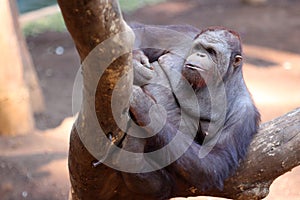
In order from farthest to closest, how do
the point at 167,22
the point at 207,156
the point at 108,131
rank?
the point at 167,22
the point at 207,156
the point at 108,131

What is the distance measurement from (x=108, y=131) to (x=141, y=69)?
42 centimetres

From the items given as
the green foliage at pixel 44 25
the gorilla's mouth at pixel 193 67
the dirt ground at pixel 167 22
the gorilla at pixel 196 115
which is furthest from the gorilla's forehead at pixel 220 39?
the green foliage at pixel 44 25

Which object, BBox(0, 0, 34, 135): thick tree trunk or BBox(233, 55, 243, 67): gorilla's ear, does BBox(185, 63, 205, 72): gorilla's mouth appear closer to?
BBox(233, 55, 243, 67): gorilla's ear

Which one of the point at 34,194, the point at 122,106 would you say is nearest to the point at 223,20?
the point at 34,194

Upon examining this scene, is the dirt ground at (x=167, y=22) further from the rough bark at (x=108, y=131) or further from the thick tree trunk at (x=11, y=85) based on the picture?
the rough bark at (x=108, y=131)

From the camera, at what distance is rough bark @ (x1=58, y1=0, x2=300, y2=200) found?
1.40 metres

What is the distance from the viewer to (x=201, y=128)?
214 cm

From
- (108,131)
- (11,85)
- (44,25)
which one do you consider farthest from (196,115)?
(44,25)

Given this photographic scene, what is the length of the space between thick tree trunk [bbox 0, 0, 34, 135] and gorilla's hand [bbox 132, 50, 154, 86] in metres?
1.92

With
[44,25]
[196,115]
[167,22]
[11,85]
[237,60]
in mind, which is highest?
[237,60]

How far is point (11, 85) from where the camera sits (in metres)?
3.94

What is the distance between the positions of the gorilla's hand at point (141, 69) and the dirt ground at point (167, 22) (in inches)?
52.0

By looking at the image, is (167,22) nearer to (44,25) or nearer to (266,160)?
(44,25)

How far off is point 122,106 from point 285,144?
2.41 ft
